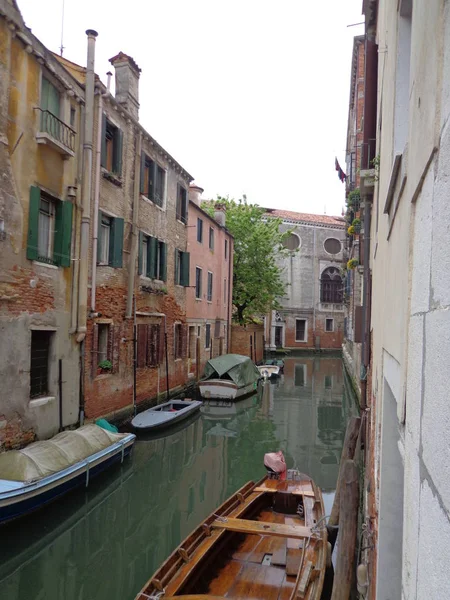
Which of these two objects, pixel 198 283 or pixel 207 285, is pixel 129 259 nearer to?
pixel 198 283

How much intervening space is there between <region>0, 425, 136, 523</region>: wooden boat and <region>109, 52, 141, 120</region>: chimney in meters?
8.51

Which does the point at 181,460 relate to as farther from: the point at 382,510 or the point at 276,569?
the point at 382,510

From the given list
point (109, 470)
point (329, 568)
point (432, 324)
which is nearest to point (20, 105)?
point (109, 470)

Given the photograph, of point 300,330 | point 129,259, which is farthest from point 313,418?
point 300,330

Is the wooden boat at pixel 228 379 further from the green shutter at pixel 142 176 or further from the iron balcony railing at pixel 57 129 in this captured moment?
the iron balcony railing at pixel 57 129

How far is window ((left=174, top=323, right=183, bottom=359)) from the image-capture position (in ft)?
56.6

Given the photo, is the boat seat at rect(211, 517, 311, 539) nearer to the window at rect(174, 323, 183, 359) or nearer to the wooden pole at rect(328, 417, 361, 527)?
the wooden pole at rect(328, 417, 361, 527)

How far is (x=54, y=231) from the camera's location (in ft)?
32.3

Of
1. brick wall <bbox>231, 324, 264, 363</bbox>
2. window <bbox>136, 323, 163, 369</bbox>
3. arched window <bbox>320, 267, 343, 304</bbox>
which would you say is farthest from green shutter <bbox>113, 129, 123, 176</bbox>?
arched window <bbox>320, 267, 343, 304</bbox>

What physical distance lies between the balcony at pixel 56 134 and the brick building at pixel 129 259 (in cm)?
111

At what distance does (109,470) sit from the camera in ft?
30.9

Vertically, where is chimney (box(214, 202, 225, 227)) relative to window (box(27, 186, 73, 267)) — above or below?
above

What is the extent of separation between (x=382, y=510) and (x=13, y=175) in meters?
7.90

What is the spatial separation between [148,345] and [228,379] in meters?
5.58
